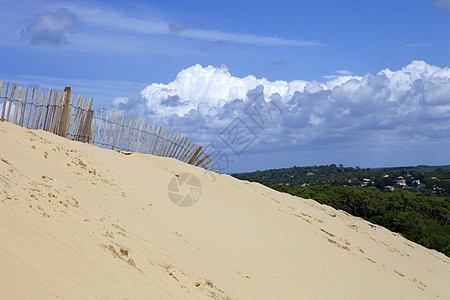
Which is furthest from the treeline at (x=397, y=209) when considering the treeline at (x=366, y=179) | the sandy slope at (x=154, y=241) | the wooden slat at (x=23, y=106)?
the treeline at (x=366, y=179)

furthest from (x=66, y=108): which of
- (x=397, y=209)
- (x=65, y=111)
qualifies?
(x=397, y=209)

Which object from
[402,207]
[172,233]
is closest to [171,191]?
[172,233]

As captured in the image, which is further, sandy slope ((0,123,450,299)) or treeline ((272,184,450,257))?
treeline ((272,184,450,257))

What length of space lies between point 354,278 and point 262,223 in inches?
87.7

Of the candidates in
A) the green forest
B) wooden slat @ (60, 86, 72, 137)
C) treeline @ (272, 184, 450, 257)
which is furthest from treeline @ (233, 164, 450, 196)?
wooden slat @ (60, 86, 72, 137)

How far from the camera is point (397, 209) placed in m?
39.4

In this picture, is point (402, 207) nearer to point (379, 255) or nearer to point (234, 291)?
point (379, 255)

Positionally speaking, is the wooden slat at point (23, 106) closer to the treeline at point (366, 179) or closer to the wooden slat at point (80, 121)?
the wooden slat at point (80, 121)

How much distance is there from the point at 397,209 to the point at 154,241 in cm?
3608

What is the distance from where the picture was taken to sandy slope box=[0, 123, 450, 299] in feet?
14.5

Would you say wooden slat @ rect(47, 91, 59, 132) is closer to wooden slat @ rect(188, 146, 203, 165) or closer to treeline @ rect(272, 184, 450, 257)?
wooden slat @ rect(188, 146, 203, 165)

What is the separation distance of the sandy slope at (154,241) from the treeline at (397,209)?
18.7 metres

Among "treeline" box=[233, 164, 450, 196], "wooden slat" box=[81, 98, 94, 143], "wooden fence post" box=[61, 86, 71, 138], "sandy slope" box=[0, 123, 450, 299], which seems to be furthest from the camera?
"treeline" box=[233, 164, 450, 196]

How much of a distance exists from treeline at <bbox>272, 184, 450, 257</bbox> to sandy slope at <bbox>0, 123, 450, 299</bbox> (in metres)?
18.7
